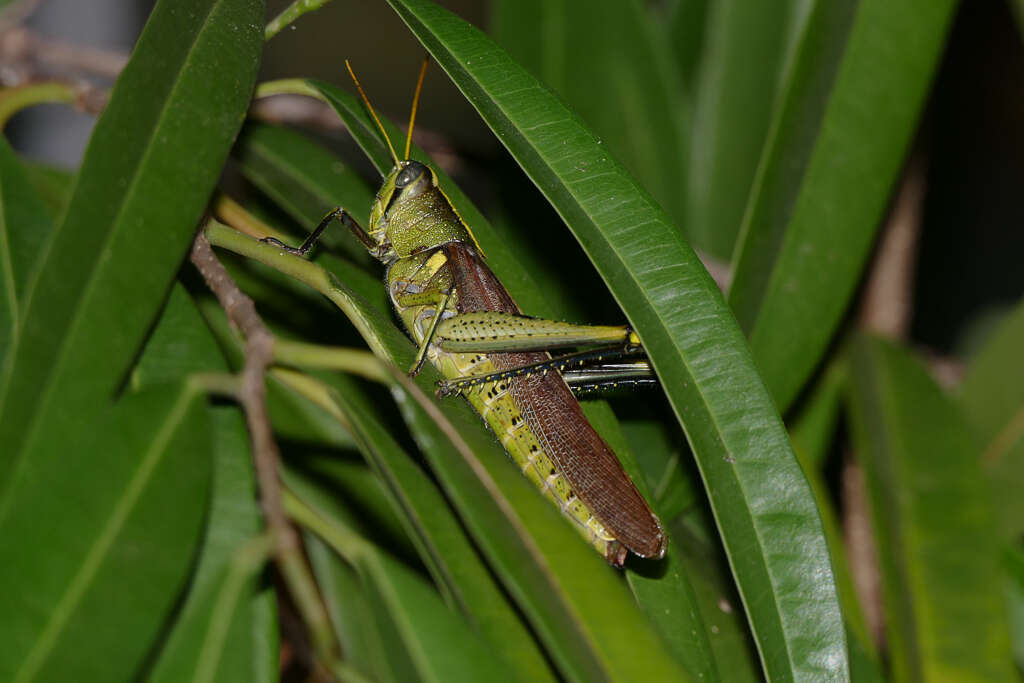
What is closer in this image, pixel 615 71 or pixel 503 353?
pixel 503 353

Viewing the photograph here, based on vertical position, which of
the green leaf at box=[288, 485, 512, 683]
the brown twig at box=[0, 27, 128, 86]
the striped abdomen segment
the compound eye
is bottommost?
the striped abdomen segment

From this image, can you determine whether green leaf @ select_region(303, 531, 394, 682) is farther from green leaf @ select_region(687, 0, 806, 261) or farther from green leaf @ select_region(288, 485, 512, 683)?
green leaf @ select_region(687, 0, 806, 261)

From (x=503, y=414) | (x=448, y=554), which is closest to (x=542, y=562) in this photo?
(x=448, y=554)

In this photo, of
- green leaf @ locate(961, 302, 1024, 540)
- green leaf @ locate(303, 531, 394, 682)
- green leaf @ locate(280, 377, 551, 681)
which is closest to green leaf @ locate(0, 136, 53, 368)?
green leaf @ locate(280, 377, 551, 681)

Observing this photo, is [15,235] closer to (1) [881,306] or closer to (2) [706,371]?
(2) [706,371]

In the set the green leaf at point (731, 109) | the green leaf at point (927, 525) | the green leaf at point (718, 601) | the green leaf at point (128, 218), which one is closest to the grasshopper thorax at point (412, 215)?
the green leaf at point (128, 218)
